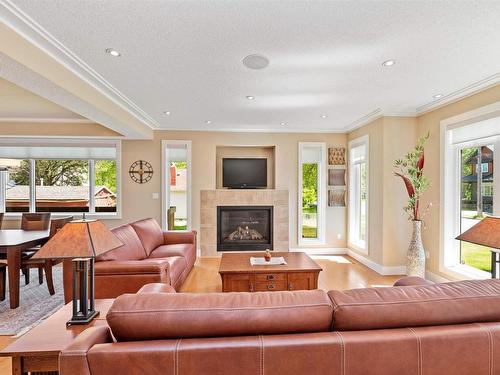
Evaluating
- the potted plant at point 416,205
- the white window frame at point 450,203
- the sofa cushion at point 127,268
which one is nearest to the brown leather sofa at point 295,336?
the sofa cushion at point 127,268

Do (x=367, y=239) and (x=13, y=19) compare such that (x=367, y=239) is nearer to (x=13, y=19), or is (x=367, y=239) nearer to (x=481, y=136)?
(x=481, y=136)

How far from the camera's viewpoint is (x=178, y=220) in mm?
6027

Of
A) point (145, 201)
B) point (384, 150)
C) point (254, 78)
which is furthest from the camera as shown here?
point (145, 201)

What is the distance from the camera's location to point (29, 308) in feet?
10.5

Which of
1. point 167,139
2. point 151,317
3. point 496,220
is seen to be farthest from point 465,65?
point 167,139

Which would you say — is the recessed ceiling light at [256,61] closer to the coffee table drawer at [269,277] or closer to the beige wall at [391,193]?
the coffee table drawer at [269,277]

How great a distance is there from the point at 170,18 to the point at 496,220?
2.70 m

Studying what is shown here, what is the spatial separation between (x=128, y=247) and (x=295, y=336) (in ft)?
9.36

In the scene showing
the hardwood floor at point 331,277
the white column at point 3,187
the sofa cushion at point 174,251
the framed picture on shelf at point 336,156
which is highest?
the framed picture on shelf at point 336,156

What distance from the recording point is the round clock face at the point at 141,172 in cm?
562

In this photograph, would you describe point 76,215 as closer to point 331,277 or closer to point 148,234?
point 148,234

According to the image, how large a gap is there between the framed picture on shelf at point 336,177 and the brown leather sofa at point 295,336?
15.5 ft

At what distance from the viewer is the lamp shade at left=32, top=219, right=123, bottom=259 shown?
149 cm

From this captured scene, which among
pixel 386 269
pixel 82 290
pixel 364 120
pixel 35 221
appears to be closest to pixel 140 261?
pixel 82 290
